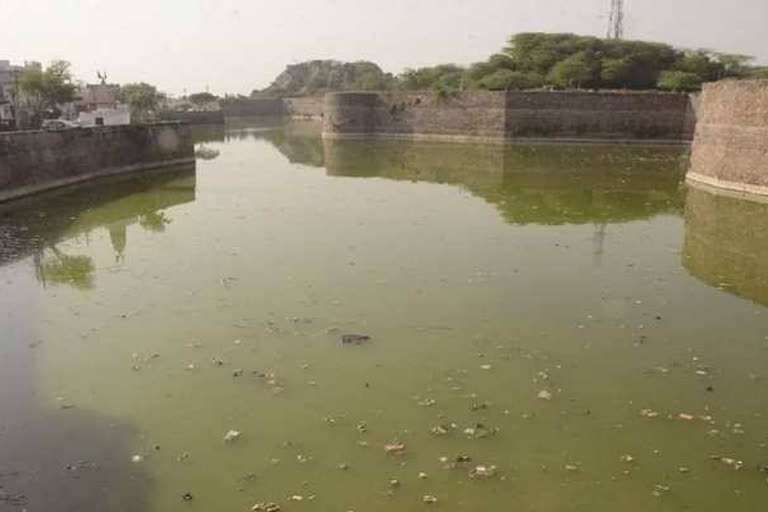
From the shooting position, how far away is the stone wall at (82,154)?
1648 cm

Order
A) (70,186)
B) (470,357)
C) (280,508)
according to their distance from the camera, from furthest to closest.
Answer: (70,186) < (470,357) < (280,508)

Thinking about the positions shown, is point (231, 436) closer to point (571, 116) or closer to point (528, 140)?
point (528, 140)

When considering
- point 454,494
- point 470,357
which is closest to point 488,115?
point 470,357

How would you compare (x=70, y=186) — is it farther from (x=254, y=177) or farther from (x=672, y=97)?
(x=672, y=97)

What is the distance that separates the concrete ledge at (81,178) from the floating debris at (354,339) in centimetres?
1178

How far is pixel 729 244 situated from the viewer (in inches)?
474

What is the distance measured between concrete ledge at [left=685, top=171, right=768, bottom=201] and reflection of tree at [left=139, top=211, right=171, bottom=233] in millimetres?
13394

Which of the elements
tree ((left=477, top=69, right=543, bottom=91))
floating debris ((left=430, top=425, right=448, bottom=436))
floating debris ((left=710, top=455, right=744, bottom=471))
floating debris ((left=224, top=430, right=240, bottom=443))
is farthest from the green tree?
floating debris ((left=224, top=430, right=240, bottom=443))

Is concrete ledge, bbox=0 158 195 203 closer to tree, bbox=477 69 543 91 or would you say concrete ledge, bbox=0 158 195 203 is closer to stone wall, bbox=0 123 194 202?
stone wall, bbox=0 123 194 202

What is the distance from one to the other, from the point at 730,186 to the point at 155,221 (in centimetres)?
1410

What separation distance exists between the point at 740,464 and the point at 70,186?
17938 millimetres

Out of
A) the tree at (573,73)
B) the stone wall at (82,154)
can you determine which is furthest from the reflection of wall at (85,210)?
the tree at (573,73)

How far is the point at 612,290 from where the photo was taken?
352 inches

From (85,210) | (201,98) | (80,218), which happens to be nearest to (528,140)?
(85,210)
